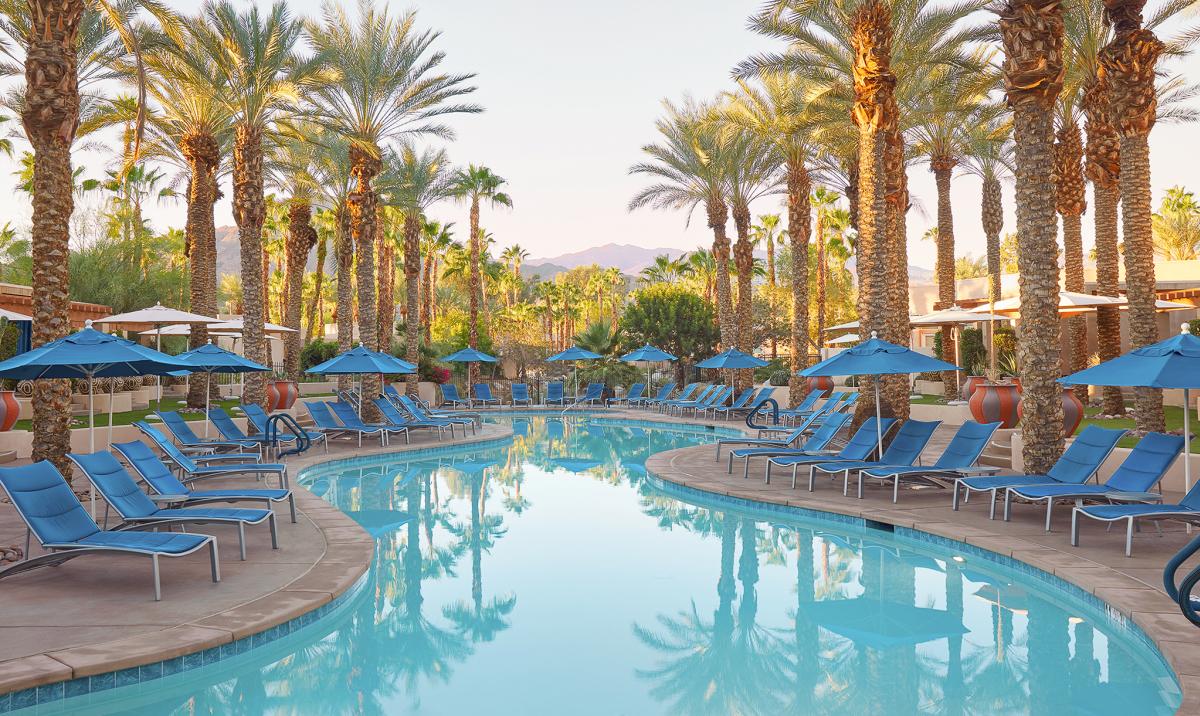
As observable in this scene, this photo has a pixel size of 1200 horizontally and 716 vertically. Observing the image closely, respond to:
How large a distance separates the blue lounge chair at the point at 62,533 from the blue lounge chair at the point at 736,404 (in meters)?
18.7

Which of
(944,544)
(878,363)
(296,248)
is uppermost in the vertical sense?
(296,248)

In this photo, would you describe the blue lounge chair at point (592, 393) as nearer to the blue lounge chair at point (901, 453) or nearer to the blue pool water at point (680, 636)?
the blue lounge chair at point (901, 453)

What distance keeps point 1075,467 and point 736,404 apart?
1539 centimetres

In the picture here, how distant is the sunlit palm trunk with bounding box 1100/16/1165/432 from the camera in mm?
11969

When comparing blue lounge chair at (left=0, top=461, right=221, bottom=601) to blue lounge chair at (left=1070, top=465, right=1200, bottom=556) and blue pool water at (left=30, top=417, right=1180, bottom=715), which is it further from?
blue lounge chair at (left=1070, top=465, right=1200, bottom=556)

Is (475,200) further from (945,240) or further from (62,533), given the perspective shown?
(62,533)

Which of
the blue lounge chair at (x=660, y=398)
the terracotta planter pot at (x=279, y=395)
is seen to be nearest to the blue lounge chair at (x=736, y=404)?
the blue lounge chair at (x=660, y=398)

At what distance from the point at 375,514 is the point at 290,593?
475cm

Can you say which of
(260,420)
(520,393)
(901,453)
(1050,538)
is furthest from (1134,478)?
(520,393)

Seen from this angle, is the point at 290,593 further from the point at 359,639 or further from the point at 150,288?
the point at 150,288

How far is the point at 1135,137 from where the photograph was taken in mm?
12578

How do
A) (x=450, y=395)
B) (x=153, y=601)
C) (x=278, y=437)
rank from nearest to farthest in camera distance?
(x=153, y=601)
(x=278, y=437)
(x=450, y=395)

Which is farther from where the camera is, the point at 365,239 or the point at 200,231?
the point at 365,239

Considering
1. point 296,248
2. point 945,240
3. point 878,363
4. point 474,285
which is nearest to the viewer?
point 878,363
